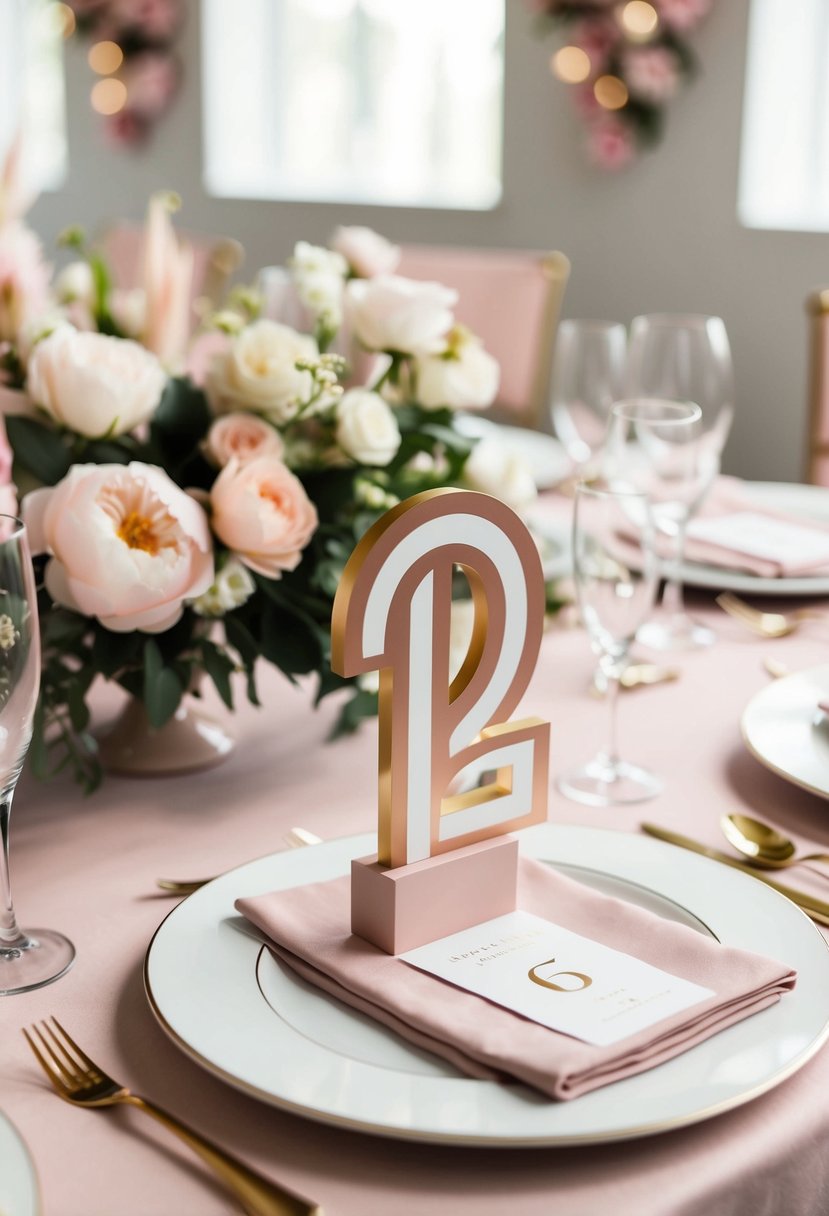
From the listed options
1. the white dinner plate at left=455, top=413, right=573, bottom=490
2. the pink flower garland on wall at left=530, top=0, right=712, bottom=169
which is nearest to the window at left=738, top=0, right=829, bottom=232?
the pink flower garland on wall at left=530, top=0, right=712, bottom=169

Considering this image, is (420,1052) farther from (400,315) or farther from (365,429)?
(400,315)

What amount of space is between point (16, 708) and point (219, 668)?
11.1 inches

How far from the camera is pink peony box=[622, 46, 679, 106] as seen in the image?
350cm

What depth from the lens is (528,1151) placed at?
1.91 feet

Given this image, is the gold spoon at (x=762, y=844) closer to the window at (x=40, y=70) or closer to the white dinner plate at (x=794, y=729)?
the white dinner plate at (x=794, y=729)

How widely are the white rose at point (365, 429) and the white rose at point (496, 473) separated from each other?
0.50 ft

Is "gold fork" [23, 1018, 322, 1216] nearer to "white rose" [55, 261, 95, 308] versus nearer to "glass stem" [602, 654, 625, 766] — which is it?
Result: "glass stem" [602, 654, 625, 766]

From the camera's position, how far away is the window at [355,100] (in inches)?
170

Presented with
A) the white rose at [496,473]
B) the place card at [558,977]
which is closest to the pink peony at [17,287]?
the white rose at [496,473]

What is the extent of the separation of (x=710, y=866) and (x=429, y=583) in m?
0.26

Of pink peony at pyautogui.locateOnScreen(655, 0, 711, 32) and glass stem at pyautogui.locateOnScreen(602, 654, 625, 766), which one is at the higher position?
pink peony at pyautogui.locateOnScreen(655, 0, 711, 32)

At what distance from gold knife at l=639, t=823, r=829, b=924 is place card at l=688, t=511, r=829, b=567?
22.7 inches

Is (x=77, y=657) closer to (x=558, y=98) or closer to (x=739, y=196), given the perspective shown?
(x=739, y=196)

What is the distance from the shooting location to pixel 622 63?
11.8 feet
